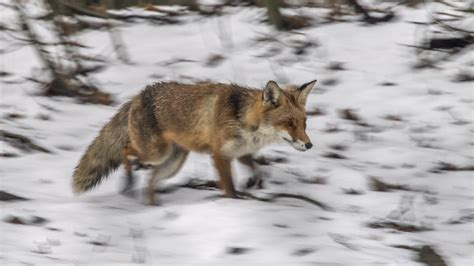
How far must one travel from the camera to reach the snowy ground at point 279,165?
5.65 m

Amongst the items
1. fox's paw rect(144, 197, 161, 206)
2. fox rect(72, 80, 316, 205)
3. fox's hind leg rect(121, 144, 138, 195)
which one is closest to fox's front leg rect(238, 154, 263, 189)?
fox rect(72, 80, 316, 205)

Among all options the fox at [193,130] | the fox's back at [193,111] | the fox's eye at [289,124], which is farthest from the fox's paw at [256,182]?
the fox's eye at [289,124]

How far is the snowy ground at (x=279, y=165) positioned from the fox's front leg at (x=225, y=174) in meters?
0.20

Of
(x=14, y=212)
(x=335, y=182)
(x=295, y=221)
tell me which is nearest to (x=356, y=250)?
(x=295, y=221)

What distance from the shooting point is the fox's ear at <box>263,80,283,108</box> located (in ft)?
23.2

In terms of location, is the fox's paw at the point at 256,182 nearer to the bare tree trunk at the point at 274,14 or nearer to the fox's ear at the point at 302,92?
the fox's ear at the point at 302,92

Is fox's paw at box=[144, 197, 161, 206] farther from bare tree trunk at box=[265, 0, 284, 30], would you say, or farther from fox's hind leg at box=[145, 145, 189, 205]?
bare tree trunk at box=[265, 0, 284, 30]

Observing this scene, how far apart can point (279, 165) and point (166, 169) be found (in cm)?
125

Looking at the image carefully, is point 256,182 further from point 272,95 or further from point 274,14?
point 274,14

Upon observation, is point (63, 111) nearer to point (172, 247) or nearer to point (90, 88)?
point (90, 88)

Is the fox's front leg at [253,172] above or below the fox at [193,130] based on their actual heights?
below

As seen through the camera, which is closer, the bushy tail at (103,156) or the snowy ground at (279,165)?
the snowy ground at (279,165)

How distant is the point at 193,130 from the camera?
7426mm

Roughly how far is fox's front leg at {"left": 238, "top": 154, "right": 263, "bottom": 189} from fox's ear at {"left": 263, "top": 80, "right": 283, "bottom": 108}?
0.66 metres
